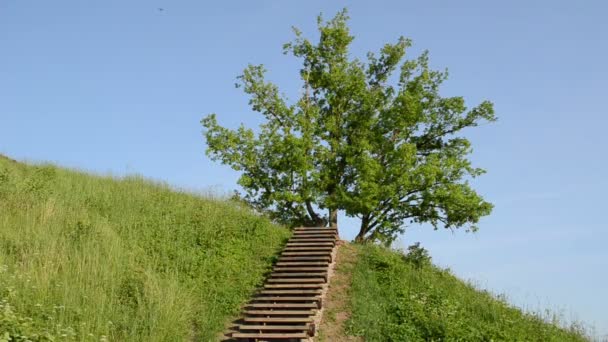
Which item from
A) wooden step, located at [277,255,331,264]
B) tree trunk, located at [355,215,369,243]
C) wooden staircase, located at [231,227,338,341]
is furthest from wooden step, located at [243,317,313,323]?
tree trunk, located at [355,215,369,243]

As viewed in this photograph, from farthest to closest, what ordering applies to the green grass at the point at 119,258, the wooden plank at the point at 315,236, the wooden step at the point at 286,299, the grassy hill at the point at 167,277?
the wooden plank at the point at 315,236
the wooden step at the point at 286,299
the grassy hill at the point at 167,277
the green grass at the point at 119,258

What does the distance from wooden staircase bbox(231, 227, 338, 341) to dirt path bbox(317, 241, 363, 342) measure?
339 mm

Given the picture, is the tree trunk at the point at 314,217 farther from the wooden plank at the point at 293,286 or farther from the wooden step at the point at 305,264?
the wooden plank at the point at 293,286

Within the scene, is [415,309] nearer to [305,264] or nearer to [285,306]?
[285,306]

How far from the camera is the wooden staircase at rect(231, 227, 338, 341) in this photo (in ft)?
49.9

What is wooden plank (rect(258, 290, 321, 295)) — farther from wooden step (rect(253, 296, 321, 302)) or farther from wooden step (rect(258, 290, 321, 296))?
wooden step (rect(253, 296, 321, 302))

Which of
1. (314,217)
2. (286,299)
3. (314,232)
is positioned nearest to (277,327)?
(286,299)

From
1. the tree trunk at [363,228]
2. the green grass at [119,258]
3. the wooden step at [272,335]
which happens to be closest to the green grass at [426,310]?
the wooden step at [272,335]

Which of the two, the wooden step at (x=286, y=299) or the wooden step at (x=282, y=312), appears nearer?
the wooden step at (x=282, y=312)

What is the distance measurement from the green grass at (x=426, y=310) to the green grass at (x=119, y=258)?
343 cm

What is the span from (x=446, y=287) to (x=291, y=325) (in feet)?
19.8

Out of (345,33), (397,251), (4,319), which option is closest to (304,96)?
(345,33)

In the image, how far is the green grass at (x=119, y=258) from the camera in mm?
13492

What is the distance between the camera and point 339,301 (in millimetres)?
17375
